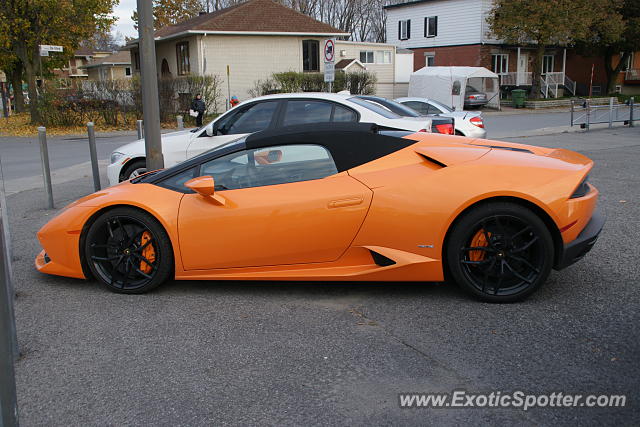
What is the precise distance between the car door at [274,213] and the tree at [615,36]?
41.7 m

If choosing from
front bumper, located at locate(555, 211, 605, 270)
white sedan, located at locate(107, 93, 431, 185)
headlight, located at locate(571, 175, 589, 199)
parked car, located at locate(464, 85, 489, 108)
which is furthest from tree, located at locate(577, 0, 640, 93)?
front bumper, located at locate(555, 211, 605, 270)

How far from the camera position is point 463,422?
3.09 metres

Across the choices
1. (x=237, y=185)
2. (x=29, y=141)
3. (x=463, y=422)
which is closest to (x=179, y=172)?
(x=237, y=185)

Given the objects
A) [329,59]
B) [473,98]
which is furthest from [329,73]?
[473,98]

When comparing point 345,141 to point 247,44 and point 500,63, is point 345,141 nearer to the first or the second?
point 247,44

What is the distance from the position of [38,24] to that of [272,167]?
2785 centimetres

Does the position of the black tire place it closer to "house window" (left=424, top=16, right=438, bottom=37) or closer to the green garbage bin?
the green garbage bin

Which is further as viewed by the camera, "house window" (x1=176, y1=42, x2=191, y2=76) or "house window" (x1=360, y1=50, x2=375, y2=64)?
"house window" (x1=360, y1=50, x2=375, y2=64)

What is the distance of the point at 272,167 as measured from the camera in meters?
5.01

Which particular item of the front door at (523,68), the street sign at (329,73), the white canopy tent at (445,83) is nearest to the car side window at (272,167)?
the street sign at (329,73)

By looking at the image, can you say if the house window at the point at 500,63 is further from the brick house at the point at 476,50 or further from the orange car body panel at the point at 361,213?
the orange car body panel at the point at 361,213

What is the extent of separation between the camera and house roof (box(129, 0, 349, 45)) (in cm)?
3456

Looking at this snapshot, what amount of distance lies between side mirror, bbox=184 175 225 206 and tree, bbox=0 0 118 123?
24944 millimetres

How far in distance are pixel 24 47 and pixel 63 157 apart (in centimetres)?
1455
